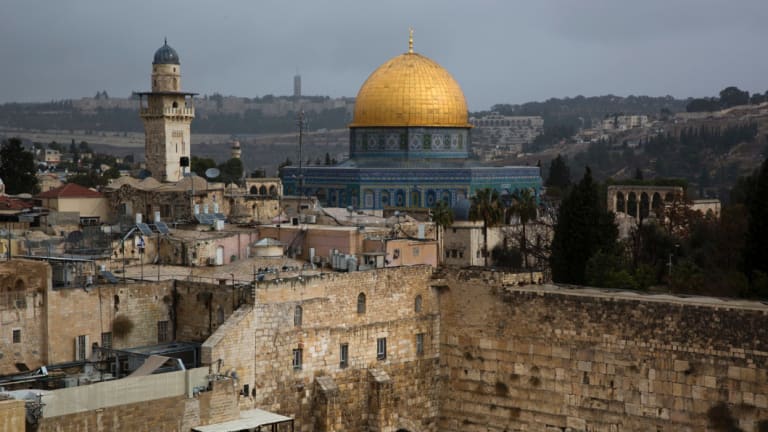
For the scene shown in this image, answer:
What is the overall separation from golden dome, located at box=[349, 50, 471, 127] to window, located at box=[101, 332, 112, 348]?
25778 mm

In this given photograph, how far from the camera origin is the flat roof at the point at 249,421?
19.9 meters

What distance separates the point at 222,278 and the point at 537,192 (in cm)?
2824

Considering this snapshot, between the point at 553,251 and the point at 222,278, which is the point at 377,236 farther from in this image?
the point at 553,251

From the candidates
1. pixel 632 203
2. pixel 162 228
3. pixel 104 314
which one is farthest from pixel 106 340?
pixel 632 203

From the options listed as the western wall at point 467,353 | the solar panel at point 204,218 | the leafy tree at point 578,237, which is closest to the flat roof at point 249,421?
the western wall at point 467,353

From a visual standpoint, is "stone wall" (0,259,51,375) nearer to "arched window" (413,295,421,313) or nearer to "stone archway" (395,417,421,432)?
"stone archway" (395,417,421,432)

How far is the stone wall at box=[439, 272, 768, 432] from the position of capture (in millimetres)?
21000

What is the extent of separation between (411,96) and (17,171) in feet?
47.2

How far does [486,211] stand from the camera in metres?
41.1

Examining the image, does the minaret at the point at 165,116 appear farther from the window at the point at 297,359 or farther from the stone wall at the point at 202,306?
the window at the point at 297,359

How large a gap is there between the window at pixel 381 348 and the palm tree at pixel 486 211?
1706 centimetres

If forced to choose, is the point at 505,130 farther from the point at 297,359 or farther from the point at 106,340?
the point at 106,340

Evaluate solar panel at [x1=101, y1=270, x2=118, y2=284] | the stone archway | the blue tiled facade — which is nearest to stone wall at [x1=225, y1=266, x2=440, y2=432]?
the stone archway

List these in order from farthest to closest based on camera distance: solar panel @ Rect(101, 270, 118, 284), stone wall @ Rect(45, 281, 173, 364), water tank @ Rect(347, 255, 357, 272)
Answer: water tank @ Rect(347, 255, 357, 272) → solar panel @ Rect(101, 270, 118, 284) → stone wall @ Rect(45, 281, 173, 364)
